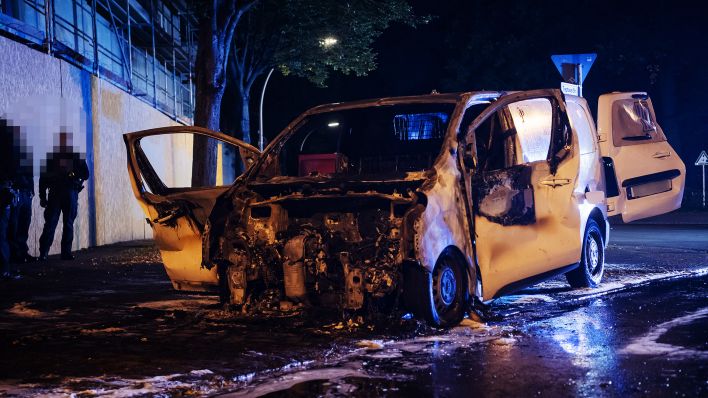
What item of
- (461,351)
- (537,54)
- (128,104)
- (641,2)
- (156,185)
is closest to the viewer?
(461,351)

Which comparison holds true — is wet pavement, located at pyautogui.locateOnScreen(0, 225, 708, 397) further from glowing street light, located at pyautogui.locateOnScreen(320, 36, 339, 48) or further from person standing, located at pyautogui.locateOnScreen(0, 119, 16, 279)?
glowing street light, located at pyautogui.locateOnScreen(320, 36, 339, 48)

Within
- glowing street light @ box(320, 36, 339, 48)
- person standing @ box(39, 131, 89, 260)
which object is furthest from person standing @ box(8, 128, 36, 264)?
glowing street light @ box(320, 36, 339, 48)

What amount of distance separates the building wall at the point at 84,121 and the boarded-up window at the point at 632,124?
24.9 ft

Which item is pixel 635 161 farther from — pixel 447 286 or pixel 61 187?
pixel 61 187

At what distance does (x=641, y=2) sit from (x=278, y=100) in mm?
20089

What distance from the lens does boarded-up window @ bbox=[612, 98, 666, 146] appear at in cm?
1013

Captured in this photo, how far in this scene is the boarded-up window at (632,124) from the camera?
33.2 feet

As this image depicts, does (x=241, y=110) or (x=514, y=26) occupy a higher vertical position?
(x=514, y=26)

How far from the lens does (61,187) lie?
43.1 feet

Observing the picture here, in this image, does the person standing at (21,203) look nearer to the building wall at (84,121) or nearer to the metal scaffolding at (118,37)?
the building wall at (84,121)

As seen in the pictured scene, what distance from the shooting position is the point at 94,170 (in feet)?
57.1

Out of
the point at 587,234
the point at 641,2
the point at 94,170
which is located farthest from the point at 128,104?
the point at 641,2

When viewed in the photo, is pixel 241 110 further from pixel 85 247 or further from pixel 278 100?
pixel 278 100

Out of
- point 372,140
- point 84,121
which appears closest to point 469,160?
point 372,140
